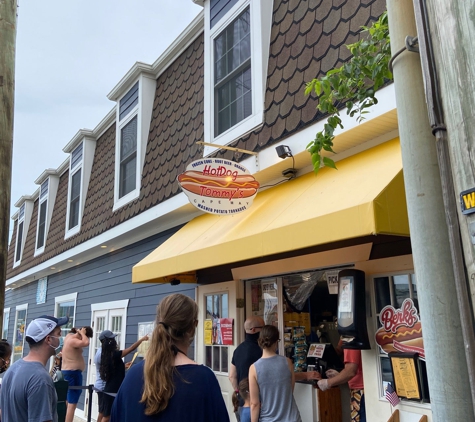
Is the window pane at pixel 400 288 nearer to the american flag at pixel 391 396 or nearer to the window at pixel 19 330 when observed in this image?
the american flag at pixel 391 396

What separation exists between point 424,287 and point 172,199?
6.08 meters

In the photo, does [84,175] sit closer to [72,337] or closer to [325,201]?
[72,337]

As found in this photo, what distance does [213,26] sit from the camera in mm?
7113

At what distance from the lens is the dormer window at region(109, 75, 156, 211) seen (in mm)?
9016

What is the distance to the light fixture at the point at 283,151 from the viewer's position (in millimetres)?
5246

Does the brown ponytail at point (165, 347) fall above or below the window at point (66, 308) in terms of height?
below

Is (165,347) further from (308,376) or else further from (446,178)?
(308,376)

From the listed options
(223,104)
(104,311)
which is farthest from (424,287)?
(104,311)

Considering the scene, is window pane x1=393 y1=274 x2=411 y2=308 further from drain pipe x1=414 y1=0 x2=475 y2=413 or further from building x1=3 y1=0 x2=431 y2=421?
drain pipe x1=414 y1=0 x2=475 y2=413

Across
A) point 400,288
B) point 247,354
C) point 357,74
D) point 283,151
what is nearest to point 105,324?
point 247,354

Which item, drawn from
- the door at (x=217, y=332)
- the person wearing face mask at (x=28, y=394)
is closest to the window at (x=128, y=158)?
the door at (x=217, y=332)

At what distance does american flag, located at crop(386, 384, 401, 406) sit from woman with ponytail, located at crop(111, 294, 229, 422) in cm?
262

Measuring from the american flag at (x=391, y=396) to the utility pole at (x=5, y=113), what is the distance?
3.22 metres

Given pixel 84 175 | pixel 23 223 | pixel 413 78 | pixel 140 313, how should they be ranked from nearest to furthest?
1. pixel 413 78
2. pixel 140 313
3. pixel 84 175
4. pixel 23 223
